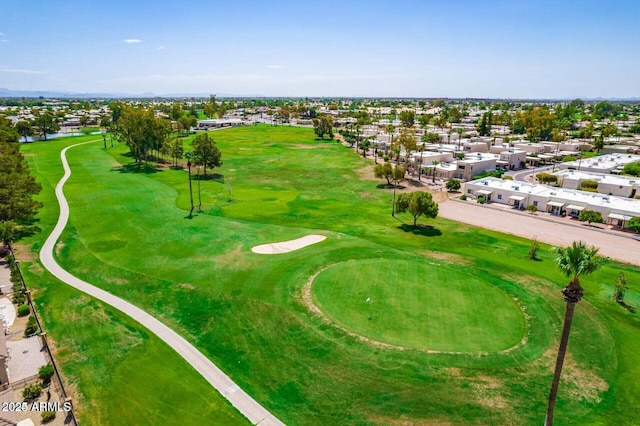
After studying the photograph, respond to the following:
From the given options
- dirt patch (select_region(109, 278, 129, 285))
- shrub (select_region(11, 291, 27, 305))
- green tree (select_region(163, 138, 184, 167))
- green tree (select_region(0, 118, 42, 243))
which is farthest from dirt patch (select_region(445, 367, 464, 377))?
green tree (select_region(163, 138, 184, 167))

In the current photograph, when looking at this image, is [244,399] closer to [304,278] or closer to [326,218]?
[304,278]

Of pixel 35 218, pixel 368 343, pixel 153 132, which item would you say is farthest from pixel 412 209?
pixel 153 132

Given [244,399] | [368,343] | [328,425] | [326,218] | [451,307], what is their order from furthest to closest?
[326,218], [451,307], [368,343], [244,399], [328,425]

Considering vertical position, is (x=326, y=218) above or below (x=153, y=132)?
below

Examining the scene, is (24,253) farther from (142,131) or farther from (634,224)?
(634,224)

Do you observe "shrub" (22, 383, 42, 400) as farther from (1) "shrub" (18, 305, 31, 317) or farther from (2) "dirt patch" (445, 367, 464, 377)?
(2) "dirt patch" (445, 367, 464, 377)
